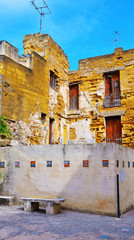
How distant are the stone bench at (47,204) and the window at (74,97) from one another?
27.1ft

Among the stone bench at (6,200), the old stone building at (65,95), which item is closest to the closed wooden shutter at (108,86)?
the old stone building at (65,95)

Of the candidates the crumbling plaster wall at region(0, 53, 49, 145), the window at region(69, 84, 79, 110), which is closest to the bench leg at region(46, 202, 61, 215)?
the crumbling plaster wall at region(0, 53, 49, 145)

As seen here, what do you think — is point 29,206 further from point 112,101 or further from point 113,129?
point 112,101

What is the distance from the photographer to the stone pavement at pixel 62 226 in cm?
423

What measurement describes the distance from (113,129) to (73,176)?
6522 mm

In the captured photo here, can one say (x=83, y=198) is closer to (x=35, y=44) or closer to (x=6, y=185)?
(x=6, y=185)

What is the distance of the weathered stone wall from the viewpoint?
6324 millimetres

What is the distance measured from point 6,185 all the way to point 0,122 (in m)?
2.19

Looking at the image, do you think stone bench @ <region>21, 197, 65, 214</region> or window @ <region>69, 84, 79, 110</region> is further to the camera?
window @ <region>69, 84, 79, 110</region>

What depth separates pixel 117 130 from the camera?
12.6m

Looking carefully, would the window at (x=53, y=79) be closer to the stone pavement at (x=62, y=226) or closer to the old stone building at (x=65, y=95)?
the old stone building at (x=65, y=95)

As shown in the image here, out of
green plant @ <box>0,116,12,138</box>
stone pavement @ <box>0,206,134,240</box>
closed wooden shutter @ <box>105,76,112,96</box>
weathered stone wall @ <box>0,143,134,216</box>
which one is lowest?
stone pavement @ <box>0,206,134,240</box>

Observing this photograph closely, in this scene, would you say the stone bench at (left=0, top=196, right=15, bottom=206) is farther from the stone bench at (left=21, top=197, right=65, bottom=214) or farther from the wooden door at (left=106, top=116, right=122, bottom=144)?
the wooden door at (left=106, top=116, right=122, bottom=144)

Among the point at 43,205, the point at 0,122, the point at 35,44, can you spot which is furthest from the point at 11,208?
the point at 35,44
